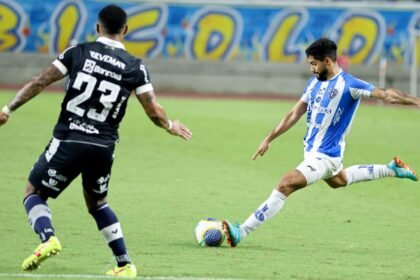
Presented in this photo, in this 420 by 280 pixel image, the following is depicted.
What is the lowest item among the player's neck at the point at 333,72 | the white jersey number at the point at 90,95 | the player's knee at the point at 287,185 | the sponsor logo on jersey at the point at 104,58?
the player's knee at the point at 287,185

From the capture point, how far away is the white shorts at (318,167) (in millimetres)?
10586

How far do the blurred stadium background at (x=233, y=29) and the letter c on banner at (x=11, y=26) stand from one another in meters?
0.04

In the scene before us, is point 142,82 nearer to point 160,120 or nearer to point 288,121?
point 160,120

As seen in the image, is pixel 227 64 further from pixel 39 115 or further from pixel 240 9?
pixel 39 115

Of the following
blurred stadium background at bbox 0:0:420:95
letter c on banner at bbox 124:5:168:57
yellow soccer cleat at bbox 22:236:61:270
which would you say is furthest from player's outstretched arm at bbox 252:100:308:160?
letter c on banner at bbox 124:5:168:57

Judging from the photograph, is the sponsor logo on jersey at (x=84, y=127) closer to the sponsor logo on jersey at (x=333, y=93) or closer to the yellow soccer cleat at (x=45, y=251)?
the yellow soccer cleat at (x=45, y=251)

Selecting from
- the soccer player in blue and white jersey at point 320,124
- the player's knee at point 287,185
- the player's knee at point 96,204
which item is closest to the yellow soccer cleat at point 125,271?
the player's knee at point 96,204

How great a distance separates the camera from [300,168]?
34.9 ft

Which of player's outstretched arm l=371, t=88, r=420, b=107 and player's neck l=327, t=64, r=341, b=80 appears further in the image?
player's neck l=327, t=64, r=341, b=80

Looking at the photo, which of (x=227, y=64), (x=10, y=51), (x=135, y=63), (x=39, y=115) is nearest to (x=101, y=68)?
(x=135, y=63)

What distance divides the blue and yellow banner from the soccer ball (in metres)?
29.7

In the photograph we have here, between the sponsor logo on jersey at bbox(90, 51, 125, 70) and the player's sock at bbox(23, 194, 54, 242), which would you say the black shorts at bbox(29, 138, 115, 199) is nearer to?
the player's sock at bbox(23, 194, 54, 242)

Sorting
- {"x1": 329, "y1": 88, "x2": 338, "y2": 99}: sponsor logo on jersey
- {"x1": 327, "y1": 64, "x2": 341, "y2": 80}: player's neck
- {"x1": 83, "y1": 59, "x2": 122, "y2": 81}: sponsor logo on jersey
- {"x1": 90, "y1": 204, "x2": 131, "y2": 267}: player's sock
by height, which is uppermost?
{"x1": 83, "y1": 59, "x2": 122, "y2": 81}: sponsor logo on jersey

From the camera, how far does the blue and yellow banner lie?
3969cm
